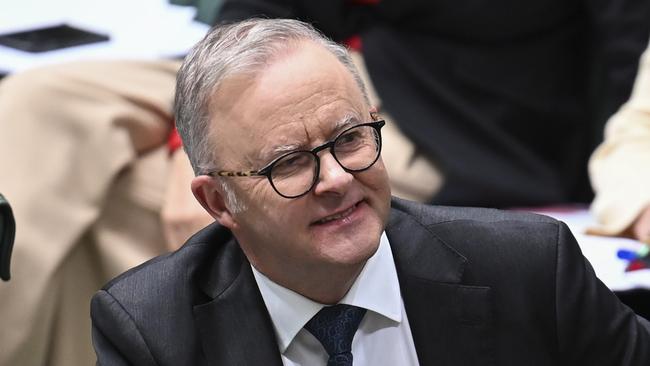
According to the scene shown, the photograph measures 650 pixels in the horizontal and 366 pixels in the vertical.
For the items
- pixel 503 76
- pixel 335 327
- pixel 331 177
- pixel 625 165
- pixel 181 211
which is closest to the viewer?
pixel 331 177

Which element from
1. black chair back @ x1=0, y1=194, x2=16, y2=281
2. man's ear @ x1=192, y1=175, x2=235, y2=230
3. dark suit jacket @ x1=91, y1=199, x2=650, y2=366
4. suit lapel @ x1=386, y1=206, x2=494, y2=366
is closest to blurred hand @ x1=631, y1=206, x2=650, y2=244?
dark suit jacket @ x1=91, y1=199, x2=650, y2=366

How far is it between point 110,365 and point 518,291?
53 centimetres

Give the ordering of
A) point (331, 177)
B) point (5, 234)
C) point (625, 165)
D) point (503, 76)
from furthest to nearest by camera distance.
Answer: point (503, 76), point (625, 165), point (5, 234), point (331, 177)

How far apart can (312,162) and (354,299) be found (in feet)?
0.70

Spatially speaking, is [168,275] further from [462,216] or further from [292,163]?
[462,216]

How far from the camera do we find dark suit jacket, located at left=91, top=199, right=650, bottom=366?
1596 millimetres

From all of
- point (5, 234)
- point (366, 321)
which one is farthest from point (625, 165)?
point (5, 234)

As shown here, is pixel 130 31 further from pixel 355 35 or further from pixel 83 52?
pixel 355 35

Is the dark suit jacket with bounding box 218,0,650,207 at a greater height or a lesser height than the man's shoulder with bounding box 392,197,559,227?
lesser

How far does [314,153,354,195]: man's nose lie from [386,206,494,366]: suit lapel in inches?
8.6

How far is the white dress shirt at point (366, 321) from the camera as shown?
161 cm

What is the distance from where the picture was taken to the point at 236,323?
5.34 ft

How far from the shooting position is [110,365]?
161 centimetres

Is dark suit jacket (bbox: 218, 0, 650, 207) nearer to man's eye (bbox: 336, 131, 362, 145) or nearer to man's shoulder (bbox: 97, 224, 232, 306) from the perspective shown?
man's shoulder (bbox: 97, 224, 232, 306)
